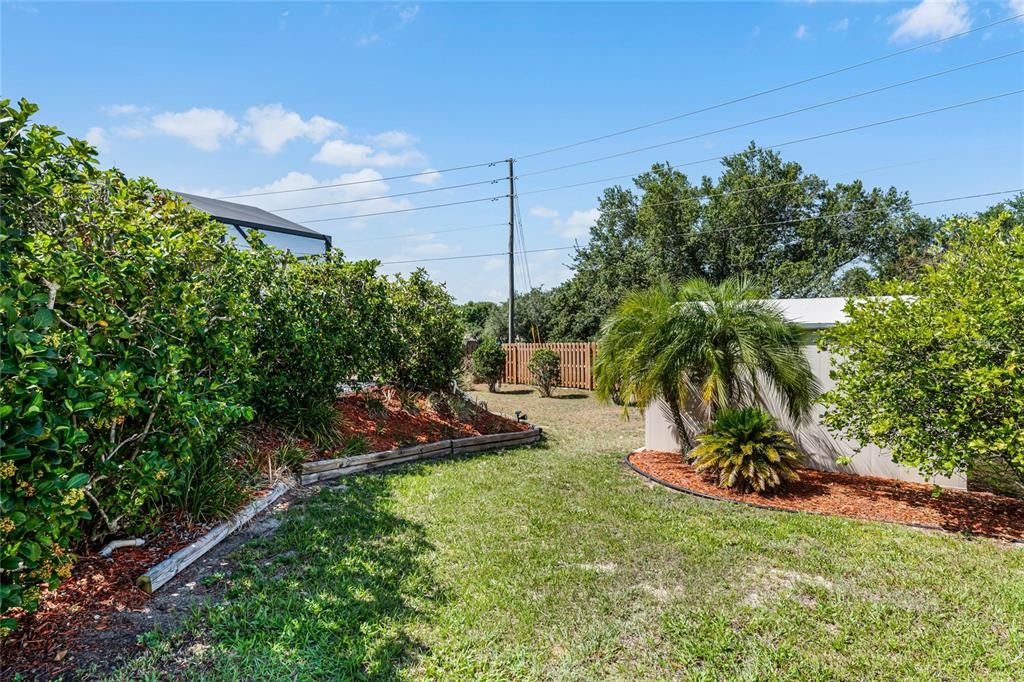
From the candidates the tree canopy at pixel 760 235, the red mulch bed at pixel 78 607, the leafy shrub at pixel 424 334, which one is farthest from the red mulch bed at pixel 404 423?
the tree canopy at pixel 760 235

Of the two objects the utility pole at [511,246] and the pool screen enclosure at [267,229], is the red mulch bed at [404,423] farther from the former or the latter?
the utility pole at [511,246]

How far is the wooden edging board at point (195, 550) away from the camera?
2.84 m

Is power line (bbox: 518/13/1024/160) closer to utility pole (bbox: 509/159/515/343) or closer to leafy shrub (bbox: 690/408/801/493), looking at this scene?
utility pole (bbox: 509/159/515/343)

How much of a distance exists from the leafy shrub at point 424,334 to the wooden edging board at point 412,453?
48.6 inches

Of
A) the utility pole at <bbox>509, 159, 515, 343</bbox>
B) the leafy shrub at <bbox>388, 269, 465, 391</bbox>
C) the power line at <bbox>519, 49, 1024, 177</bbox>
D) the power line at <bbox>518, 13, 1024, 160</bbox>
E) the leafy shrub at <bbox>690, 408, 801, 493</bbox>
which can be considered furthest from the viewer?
the utility pole at <bbox>509, 159, 515, 343</bbox>

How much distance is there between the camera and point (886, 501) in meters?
4.75

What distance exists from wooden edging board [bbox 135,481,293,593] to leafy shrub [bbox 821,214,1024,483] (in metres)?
5.36

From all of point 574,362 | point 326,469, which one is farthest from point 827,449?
point 574,362

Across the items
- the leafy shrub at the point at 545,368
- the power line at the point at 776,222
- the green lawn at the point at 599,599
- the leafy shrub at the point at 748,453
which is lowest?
the green lawn at the point at 599,599

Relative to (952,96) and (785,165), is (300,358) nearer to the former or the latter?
(952,96)

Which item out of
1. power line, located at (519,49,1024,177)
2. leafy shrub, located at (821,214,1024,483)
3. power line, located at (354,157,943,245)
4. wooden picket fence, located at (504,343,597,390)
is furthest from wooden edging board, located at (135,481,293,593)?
power line, located at (519,49,1024,177)

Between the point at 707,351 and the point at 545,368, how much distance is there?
28.7 ft

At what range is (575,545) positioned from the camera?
3715 mm

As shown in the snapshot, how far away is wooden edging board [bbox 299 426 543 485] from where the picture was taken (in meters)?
5.42
